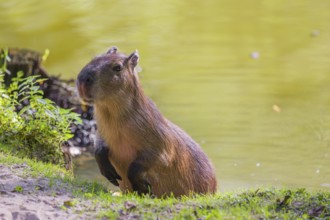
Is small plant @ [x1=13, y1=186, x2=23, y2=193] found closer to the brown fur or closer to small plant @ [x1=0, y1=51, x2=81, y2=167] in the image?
the brown fur

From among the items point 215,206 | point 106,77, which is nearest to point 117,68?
point 106,77

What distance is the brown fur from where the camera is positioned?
20.3 ft

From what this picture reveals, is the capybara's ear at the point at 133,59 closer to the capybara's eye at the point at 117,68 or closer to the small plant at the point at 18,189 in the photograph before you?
the capybara's eye at the point at 117,68

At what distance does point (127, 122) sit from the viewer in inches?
247

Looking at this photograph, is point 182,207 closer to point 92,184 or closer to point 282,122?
point 92,184

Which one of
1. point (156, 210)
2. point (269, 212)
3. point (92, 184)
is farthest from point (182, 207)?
point (92, 184)

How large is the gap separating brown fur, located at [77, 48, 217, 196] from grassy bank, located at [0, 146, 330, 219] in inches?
18.4

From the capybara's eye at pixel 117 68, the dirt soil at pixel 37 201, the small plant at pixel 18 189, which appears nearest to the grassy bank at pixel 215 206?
the dirt soil at pixel 37 201

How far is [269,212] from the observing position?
513 cm

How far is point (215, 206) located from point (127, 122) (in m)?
1.29

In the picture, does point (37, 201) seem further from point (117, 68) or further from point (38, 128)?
point (38, 128)

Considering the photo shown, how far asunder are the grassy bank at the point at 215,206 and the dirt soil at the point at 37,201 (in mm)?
18

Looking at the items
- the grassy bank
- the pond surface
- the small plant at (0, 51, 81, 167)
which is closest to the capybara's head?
the grassy bank

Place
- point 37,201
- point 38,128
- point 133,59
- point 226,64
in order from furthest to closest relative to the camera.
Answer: point 226,64 → point 38,128 → point 133,59 → point 37,201
